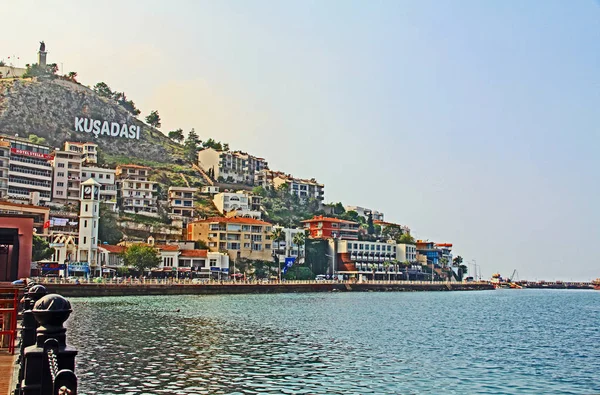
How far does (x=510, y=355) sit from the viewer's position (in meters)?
36.7

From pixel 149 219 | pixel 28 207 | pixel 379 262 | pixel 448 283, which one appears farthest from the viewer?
pixel 448 283

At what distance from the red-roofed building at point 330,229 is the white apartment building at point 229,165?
1128 inches

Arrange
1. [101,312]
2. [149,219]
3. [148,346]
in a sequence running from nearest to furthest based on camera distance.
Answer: [148,346] → [101,312] → [149,219]

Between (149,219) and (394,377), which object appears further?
(149,219)

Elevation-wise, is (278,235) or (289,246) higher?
(278,235)

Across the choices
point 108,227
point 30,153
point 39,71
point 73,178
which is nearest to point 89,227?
point 108,227

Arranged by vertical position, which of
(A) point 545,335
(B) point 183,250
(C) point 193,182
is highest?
(C) point 193,182

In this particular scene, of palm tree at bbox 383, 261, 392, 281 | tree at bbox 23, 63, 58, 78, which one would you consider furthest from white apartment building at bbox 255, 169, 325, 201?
tree at bbox 23, 63, 58, 78

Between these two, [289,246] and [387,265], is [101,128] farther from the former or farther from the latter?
[387,265]

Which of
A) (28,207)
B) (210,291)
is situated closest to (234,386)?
(28,207)

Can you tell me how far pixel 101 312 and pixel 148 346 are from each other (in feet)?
89.3

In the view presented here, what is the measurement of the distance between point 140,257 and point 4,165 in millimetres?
34048

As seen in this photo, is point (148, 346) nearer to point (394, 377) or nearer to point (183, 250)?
point (394, 377)

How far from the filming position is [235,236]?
13038cm
